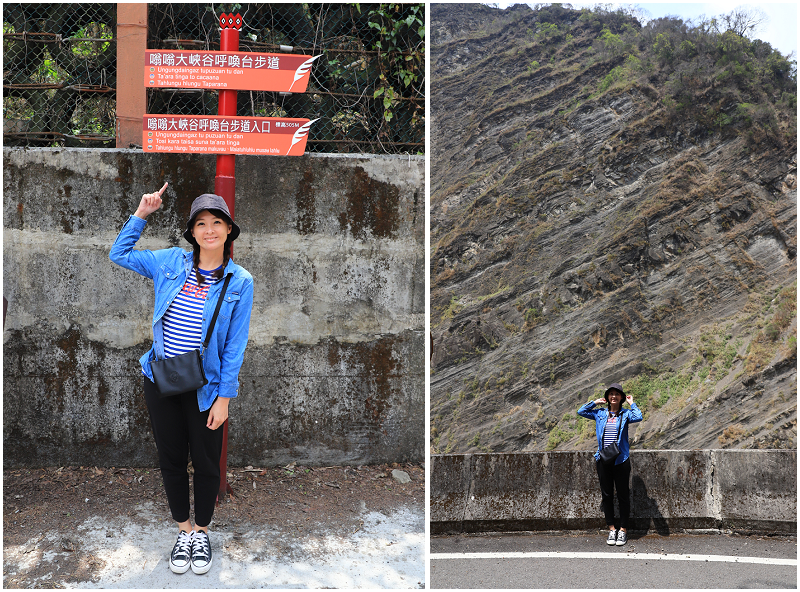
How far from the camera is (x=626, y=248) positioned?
20875mm

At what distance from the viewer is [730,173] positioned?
21.0m

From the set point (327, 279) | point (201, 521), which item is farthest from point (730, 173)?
point (201, 521)

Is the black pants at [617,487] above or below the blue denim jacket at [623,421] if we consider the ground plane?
below

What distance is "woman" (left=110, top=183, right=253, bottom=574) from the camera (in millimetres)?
3205

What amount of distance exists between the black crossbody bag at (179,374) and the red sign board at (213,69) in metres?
1.93

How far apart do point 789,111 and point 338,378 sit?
23.2 meters

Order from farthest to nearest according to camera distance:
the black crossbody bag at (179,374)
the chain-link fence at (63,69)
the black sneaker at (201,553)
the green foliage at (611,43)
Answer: the green foliage at (611,43) < the chain-link fence at (63,69) < the black sneaker at (201,553) < the black crossbody bag at (179,374)

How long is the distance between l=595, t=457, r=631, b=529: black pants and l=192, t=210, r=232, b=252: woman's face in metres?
3.82

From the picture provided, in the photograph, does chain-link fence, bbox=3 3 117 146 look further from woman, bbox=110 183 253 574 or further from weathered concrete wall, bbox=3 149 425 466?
woman, bbox=110 183 253 574

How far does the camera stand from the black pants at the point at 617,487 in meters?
4.93

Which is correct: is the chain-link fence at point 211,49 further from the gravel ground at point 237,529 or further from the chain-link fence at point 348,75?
the gravel ground at point 237,529

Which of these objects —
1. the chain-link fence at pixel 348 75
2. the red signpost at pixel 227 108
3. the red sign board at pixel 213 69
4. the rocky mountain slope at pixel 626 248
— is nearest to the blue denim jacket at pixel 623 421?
the chain-link fence at pixel 348 75

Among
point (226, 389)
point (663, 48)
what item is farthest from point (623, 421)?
point (663, 48)

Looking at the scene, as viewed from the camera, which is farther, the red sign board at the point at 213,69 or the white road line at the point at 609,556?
the white road line at the point at 609,556
